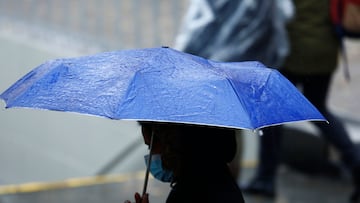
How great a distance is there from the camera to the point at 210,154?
2.87m

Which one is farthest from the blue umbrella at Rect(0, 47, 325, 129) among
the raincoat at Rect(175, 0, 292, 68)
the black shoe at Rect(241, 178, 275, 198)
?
the black shoe at Rect(241, 178, 275, 198)

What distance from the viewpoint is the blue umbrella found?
2.50 m

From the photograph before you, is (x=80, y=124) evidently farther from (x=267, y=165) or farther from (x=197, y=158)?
(x=197, y=158)

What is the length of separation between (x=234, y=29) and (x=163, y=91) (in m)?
2.48

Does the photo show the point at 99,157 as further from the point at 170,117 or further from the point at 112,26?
the point at 170,117

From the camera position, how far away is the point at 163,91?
2559 mm

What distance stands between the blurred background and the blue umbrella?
3.19 metres

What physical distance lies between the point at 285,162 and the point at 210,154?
388cm

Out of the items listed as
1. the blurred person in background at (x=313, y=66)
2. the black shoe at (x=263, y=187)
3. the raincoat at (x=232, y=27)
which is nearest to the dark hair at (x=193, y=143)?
the raincoat at (x=232, y=27)

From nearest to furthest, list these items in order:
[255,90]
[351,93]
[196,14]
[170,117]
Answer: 1. [170,117]
2. [255,90]
3. [196,14]
4. [351,93]

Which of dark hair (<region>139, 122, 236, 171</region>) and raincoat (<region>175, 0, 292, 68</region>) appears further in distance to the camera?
raincoat (<region>175, 0, 292, 68</region>)

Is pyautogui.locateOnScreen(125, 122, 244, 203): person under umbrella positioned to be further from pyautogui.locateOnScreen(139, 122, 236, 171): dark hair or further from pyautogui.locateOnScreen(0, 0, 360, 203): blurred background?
pyautogui.locateOnScreen(0, 0, 360, 203): blurred background

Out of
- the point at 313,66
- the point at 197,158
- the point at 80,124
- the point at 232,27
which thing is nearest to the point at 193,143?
the point at 197,158

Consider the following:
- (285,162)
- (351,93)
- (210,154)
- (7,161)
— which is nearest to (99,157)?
(7,161)
